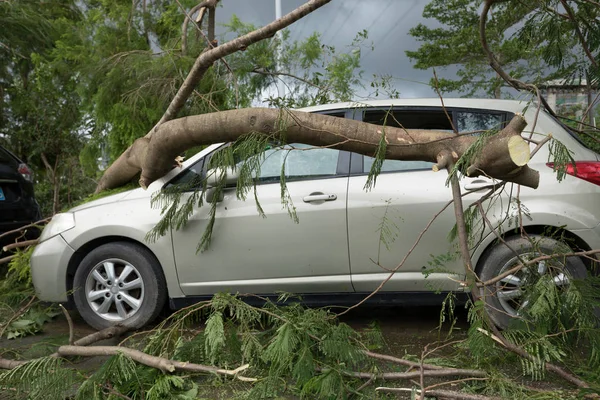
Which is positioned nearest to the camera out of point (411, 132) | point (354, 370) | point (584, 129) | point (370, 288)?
point (354, 370)

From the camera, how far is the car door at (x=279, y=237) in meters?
3.80

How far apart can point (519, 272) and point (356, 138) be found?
49.7 inches

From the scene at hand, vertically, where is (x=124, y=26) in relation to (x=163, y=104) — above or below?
above

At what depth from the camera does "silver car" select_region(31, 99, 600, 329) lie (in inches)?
139

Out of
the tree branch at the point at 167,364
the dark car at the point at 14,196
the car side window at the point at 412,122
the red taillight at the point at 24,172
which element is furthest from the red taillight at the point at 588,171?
the red taillight at the point at 24,172

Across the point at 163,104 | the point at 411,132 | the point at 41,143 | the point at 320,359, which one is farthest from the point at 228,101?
the point at 41,143

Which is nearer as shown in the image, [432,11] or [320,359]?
[320,359]

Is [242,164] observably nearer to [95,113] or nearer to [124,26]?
[95,113]

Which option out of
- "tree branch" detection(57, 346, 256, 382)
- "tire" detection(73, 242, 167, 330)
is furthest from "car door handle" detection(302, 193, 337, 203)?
"tree branch" detection(57, 346, 256, 382)

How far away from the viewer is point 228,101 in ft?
20.9

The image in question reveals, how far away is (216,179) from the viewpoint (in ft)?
12.5

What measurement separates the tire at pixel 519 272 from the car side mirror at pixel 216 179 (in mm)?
1701

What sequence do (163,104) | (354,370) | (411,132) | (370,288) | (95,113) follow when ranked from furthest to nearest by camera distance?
(95,113)
(163,104)
(370,288)
(411,132)
(354,370)

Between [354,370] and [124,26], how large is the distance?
6011mm
